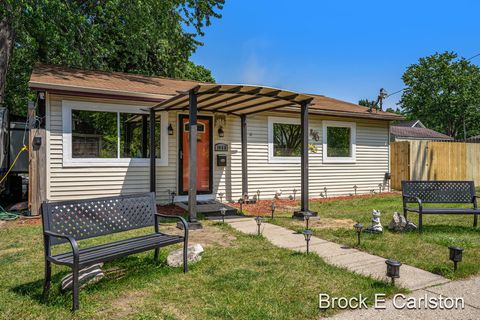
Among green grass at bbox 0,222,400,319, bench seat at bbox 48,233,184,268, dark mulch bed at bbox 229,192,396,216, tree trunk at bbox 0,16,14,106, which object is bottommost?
dark mulch bed at bbox 229,192,396,216

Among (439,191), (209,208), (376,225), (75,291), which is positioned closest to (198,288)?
(75,291)

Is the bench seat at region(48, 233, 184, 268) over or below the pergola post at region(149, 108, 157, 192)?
below

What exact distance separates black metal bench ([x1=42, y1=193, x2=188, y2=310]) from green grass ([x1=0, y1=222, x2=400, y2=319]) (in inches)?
8.0

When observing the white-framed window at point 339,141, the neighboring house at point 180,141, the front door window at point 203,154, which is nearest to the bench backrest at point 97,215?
the neighboring house at point 180,141

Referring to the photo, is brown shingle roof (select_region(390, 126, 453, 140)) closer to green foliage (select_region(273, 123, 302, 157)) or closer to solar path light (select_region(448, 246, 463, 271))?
green foliage (select_region(273, 123, 302, 157))

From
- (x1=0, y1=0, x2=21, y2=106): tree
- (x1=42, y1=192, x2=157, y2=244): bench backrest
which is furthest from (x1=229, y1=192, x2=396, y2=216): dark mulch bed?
(x1=0, y1=0, x2=21, y2=106): tree

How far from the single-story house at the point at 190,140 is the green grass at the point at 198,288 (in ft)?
7.57

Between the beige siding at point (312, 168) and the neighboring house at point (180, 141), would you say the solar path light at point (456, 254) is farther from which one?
the beige siding at point (312, 168)

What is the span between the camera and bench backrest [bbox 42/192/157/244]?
306cm

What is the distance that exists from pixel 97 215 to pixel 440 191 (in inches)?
226

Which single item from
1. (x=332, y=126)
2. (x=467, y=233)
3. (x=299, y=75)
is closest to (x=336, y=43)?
(x=299, y=75)

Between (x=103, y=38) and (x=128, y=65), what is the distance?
245 cm

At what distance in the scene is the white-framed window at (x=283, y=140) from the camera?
974 cm

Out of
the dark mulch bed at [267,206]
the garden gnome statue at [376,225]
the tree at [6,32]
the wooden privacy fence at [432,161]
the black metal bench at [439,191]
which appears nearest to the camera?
the garden gnome statue at [376,225]
